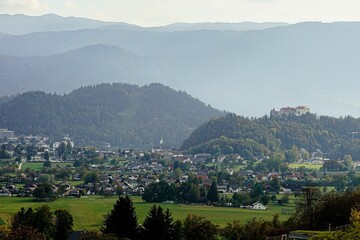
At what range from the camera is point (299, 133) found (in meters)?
122

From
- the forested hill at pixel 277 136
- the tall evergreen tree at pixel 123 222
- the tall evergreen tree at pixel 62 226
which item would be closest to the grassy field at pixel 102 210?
the tall evergreen tree at pixel 62 226

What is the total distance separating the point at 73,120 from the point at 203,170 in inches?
2974

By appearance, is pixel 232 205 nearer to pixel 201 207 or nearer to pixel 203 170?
pixel 201 207

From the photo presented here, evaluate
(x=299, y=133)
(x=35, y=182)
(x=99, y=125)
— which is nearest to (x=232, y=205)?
(x=35, y=182)

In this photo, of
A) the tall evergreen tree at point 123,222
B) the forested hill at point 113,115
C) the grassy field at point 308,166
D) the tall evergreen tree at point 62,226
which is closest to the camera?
the tall evergreen tree at point 123,222

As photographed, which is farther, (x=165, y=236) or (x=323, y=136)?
(x=323, y=136)

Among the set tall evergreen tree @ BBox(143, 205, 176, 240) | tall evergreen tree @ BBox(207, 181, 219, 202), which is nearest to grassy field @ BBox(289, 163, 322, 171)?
tall evergreen tree @ BBox(207, 181, 219, 202)

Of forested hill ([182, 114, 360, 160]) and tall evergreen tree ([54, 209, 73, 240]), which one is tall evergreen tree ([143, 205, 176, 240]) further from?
forested hill ([182, 114, 360, 160])

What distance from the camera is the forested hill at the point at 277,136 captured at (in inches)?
4446

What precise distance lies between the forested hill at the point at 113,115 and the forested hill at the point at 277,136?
28.6 metres

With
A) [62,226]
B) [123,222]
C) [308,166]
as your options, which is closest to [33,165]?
[308,166]

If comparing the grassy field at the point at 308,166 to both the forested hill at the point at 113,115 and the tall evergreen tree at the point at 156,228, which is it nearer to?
the forested hill at the point at 113,115

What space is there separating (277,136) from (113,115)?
5576 cm

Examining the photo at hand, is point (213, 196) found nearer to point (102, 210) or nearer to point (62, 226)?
point (102, 210)
